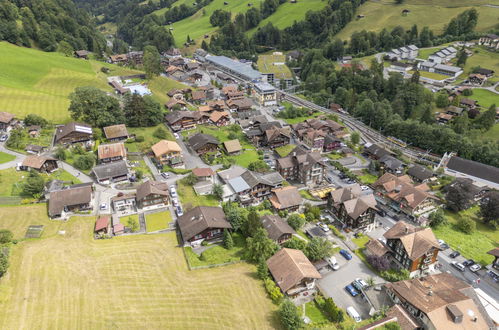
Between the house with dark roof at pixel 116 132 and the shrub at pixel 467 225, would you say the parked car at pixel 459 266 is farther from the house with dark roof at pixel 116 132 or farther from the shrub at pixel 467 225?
the house with dark roof at pixel 116 132

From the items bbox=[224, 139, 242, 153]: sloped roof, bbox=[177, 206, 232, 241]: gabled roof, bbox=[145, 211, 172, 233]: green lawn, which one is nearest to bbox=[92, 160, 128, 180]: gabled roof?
bbox=[145, 211, 172, 233]: green lawn

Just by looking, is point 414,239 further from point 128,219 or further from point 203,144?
point 203,144

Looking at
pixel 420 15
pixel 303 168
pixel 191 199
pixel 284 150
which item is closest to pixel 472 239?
pixel 303 168

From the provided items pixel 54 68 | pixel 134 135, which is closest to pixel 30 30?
pixel 54 68

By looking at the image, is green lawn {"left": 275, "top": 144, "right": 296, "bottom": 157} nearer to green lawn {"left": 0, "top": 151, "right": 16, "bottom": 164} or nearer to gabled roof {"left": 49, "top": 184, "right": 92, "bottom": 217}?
gabled roof {"left": 49, "top": 184, "right": 92, "bottom": 217}

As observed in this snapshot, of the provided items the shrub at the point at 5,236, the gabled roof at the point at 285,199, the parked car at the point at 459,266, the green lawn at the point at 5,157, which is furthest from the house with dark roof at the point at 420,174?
the green lawn at the point at 5,157
